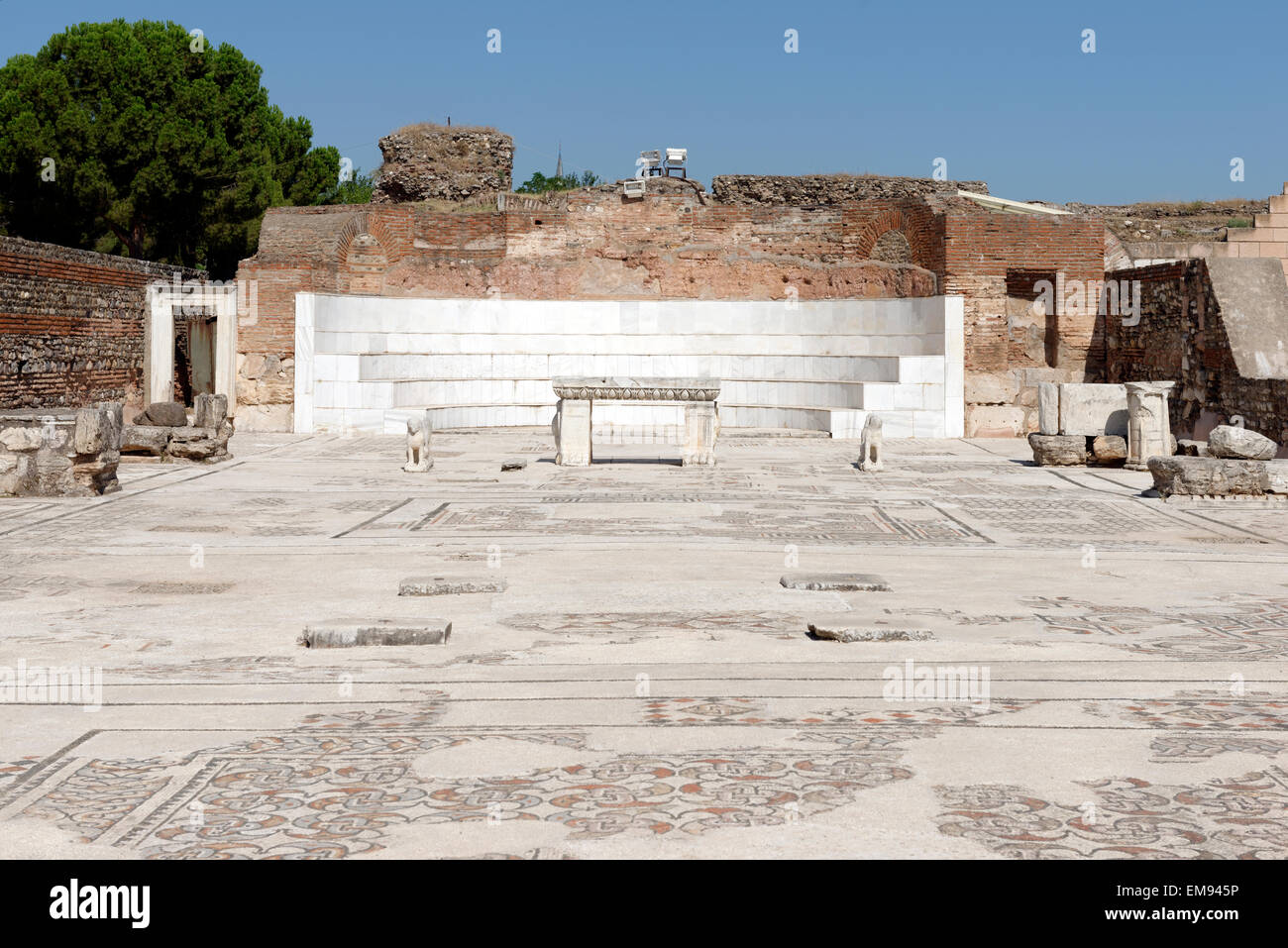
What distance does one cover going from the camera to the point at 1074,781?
11.7ft

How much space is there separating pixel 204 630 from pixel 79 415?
6.37 m

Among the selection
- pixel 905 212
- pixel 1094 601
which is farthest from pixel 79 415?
pixel 905 212

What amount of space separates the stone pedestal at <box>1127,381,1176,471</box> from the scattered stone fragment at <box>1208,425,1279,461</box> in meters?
2.42

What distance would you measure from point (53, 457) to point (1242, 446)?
1026cm

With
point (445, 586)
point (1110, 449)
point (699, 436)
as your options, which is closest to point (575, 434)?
point (699, 436)

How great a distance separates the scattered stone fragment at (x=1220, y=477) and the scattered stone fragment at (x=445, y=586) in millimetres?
7016

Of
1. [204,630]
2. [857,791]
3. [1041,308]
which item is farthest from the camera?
[1041,308]

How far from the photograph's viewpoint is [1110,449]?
47.9 feet

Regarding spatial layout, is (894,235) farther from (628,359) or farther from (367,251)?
(367,251)

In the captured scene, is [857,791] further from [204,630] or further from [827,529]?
[827,529]

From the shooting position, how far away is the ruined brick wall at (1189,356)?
15.0m

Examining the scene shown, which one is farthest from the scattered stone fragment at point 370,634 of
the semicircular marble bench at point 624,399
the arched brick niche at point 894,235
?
the arched brick niche at point 894,235

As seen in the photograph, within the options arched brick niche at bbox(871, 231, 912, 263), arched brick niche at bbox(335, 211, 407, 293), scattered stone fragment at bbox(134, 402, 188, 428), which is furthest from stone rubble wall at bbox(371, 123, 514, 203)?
scattered stone fragment at bbox(134, 402, 188, 428)

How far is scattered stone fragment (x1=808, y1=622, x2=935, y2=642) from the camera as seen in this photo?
554cm
